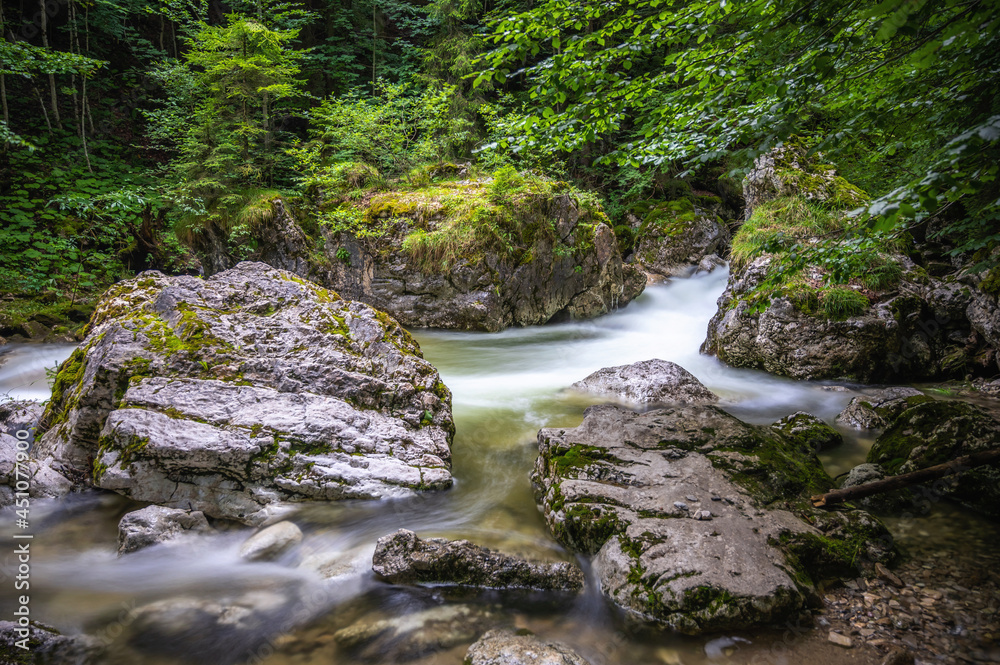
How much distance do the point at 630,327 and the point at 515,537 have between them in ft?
26.7

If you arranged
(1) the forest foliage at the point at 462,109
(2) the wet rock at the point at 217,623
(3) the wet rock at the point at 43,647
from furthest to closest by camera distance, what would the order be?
(1) the forest foliage at the point at 462,109 < (2) the wet rock at the point at 217,623 < (3) the wet rock at the point at 43,647

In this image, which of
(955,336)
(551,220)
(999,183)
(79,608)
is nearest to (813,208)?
(955,336)

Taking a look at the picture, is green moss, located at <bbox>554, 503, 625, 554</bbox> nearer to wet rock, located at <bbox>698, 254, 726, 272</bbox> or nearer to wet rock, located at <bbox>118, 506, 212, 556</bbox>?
wet rock, located at <bbox>118, 506, 212, 556</bbox>

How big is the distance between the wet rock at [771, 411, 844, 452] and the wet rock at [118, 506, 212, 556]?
18.2ft

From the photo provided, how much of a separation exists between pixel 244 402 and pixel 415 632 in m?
2.42

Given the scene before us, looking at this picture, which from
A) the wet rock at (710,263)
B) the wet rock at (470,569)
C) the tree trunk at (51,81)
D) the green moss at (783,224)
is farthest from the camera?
the wet rock at (710,263)

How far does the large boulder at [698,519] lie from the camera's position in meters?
2.54

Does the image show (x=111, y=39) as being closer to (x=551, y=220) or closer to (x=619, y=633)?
(x=551, y=220)

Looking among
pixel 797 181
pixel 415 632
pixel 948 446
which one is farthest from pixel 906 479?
pixel 797 181

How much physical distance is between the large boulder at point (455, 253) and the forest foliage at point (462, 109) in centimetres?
100

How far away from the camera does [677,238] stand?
14.3 meters

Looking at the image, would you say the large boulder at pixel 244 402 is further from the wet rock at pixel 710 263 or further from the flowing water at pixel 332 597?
the wet rock at pixel 710 263

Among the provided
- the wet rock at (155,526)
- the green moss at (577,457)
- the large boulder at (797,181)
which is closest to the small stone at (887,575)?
the green moss at (577,457)

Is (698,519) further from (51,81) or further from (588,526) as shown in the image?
(51,81)
